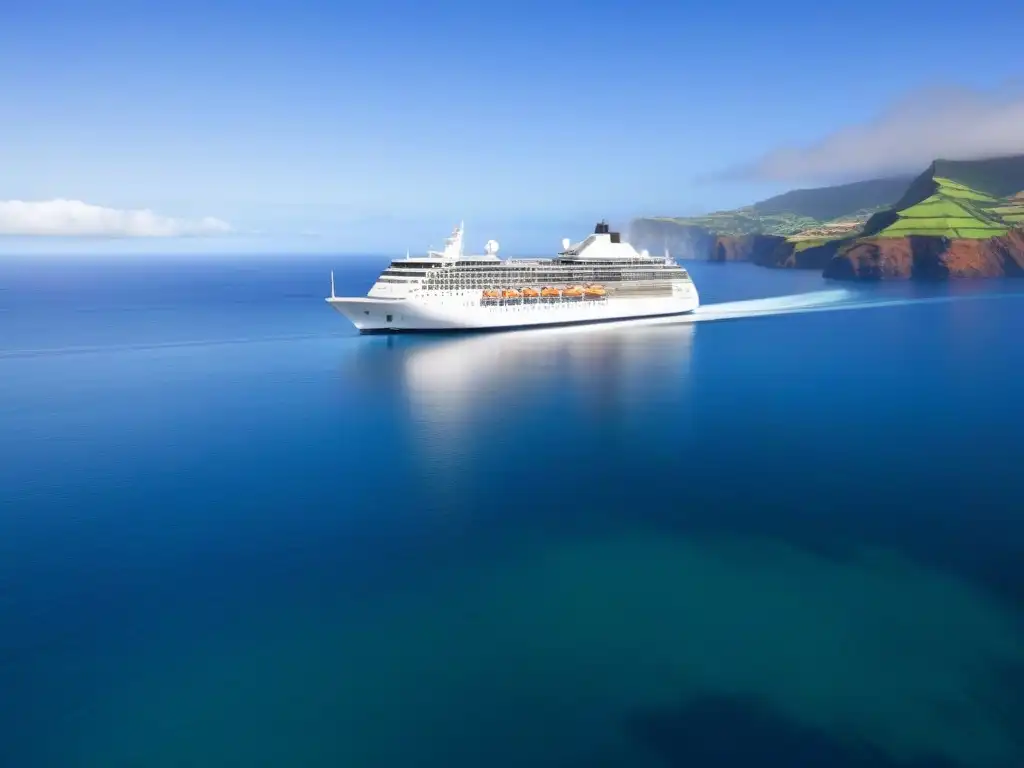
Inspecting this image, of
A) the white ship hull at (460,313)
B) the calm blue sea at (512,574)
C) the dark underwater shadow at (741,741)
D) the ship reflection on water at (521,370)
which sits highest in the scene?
the white ship hull at (460,313)

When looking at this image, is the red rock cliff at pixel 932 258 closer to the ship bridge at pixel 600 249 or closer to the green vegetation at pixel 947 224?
the green vegetation at pixel 947 224

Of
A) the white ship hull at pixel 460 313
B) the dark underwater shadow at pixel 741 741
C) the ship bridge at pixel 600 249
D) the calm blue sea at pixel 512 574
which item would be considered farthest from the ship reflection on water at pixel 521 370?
the dark underwater shadow at pixel 741 741

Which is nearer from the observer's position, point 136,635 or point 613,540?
point 136,635

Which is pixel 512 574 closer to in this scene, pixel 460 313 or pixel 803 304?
pixel 460 313

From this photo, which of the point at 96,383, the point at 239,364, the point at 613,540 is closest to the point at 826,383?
the point at 613,540

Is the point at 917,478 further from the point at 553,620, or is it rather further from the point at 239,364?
the point at 239,364

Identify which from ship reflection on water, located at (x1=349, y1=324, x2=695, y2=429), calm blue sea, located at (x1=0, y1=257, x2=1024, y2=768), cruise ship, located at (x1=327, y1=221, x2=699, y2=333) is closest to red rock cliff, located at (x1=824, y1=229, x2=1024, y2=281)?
cruise ship, located at (x1=327, y1=221, x2=699, y2=333)

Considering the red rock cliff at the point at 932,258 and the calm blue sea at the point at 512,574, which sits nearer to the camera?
the calm blue sea at the point at 512,574
